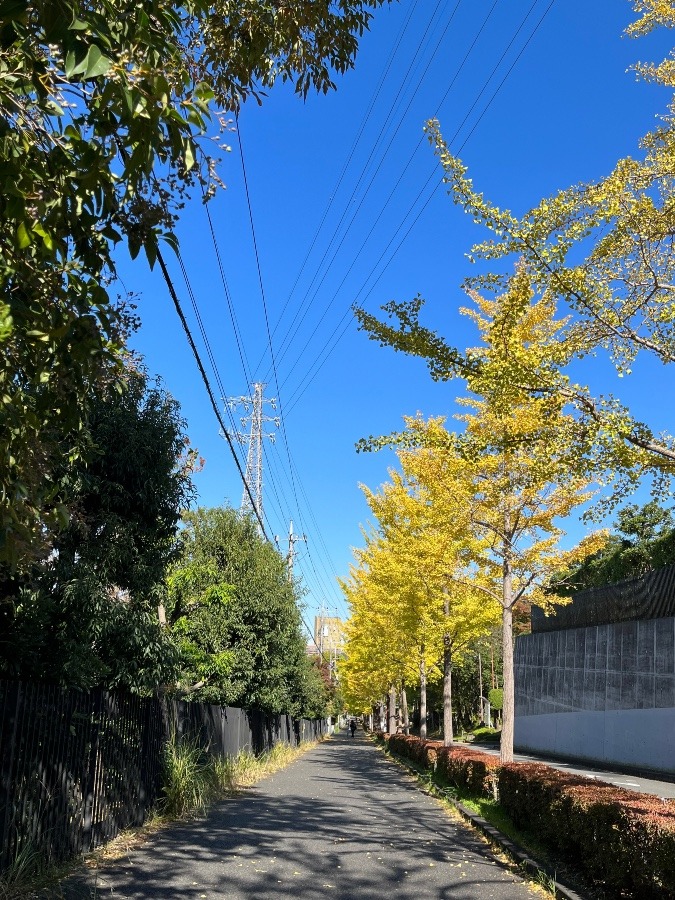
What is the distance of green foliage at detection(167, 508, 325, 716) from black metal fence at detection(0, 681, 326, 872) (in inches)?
206

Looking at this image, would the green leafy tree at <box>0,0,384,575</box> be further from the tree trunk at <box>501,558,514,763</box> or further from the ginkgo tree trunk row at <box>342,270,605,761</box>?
the tree trunk at <box>501,558,514,763</box>

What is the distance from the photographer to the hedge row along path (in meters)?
6.70

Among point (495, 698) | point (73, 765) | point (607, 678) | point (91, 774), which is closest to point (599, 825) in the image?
point (73, 765)

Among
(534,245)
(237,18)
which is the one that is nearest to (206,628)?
(534,245)

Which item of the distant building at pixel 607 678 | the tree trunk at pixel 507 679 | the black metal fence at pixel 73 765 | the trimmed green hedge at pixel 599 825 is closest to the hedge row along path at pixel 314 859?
the black metal fence at pixel 73 765

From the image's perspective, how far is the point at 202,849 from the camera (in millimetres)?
8594

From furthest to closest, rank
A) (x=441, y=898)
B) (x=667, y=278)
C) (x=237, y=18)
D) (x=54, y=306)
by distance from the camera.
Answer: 1. (x=667, y=278)
2. (x=441, y=898)
3. (x=237, y=18)
4. (x=54, y=306)

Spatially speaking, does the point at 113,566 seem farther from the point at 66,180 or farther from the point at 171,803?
the point at 66,180

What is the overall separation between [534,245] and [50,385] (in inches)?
218

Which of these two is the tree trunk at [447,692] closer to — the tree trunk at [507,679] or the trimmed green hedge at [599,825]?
the tree trunk at [507,679]

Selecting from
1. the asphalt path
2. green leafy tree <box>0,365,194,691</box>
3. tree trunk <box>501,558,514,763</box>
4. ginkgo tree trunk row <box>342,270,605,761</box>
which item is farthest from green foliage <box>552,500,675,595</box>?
green leafy tree <box>0,365,194,691</box>

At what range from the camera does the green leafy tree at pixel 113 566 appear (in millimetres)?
7930

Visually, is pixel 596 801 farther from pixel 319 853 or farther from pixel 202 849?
pixel 202 849

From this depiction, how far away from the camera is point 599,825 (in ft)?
21.7
